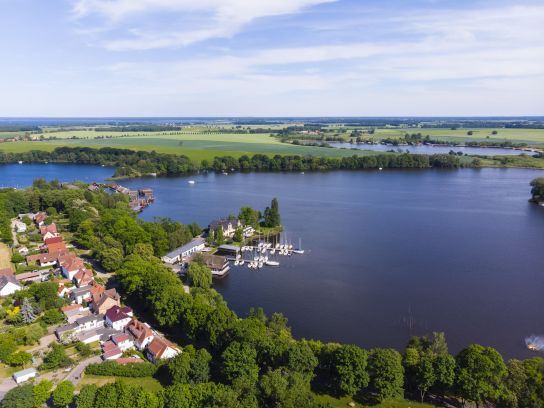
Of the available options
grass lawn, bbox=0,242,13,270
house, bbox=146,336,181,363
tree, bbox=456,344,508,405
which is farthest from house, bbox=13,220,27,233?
tree, bbox=456,344,508,405

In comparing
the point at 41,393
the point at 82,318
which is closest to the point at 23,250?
the point at 82,318

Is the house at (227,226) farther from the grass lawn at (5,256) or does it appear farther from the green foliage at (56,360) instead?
the green foliage at (56,360)

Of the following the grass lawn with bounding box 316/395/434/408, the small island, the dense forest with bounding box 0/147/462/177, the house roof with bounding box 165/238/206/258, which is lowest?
the grass lawn with bounding box 316/395/434/408

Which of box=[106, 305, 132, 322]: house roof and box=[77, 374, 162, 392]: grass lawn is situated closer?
box=[77, 374, 162, 392]: grass lawn

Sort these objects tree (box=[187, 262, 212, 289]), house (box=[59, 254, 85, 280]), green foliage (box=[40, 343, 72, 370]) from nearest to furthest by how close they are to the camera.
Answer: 1. green foliage (box=[40, 343, 72, 370])
2. tree (box=[187, 262, 212, 289])
3. house (box=[59, 254, 85, 280])

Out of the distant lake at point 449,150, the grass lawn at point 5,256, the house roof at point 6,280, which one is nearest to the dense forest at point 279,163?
the distant lake at point 449,150

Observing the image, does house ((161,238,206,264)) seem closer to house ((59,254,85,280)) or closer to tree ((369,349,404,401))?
house ((59,254,85,280))

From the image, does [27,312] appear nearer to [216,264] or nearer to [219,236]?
[216,264]

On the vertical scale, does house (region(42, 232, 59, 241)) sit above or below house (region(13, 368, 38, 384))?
above
